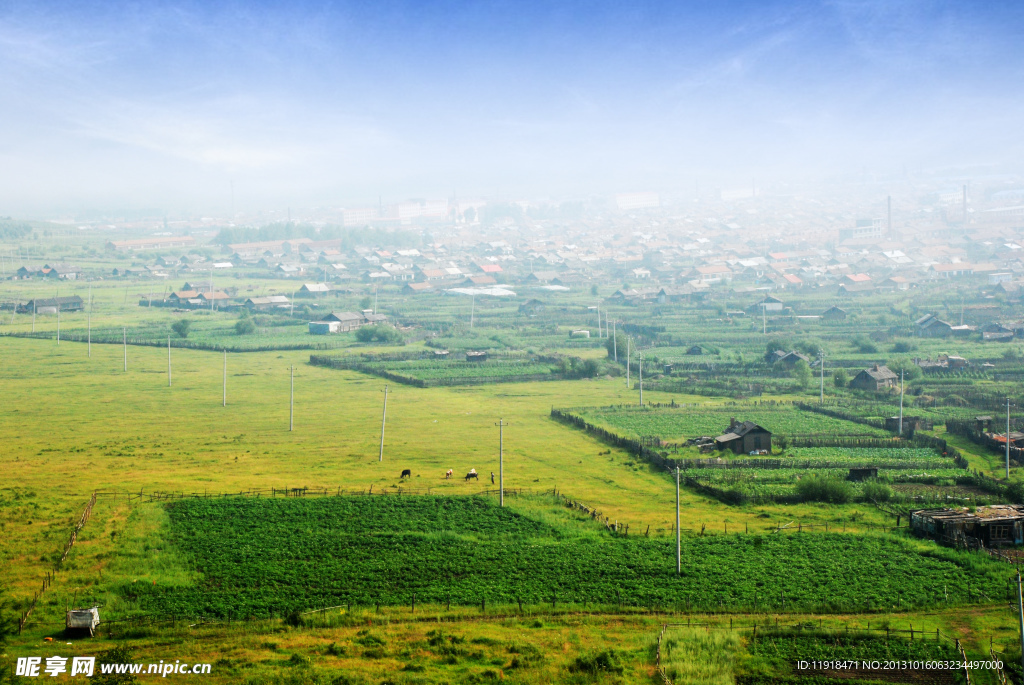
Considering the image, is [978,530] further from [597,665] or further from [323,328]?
[323,328]

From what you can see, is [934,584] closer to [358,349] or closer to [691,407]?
[691,407]

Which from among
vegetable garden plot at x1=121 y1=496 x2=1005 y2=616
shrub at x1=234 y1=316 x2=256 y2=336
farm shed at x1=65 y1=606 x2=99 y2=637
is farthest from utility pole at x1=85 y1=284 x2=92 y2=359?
farm shed at x1=65 y1=606 x2=99 y2=637

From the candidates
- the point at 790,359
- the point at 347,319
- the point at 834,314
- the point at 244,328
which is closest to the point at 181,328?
the point at 244,328

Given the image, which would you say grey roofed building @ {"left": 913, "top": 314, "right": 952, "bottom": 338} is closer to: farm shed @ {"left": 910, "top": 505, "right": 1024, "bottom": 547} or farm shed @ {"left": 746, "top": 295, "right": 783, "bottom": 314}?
farm shed @ {"left": 746, "top": 295, "right": 783, "bottom": 314}

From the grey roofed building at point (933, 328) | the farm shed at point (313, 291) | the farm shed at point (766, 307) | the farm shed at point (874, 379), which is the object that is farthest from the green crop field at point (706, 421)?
the farm shed at point (313, 291)

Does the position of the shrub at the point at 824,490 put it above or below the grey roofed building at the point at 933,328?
below

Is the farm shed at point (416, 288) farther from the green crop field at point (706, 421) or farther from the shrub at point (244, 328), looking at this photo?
the green crop field at point (706, 421)
